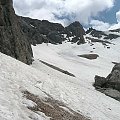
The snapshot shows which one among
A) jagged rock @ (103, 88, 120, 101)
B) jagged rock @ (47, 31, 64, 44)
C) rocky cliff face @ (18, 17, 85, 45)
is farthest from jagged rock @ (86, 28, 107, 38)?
jagged rock @ (103, 88, 120, 101)

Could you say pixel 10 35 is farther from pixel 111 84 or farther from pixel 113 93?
pixel 113 93

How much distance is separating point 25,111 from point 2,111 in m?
1.53

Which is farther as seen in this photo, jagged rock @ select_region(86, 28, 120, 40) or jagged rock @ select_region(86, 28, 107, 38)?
jagged rock @ select_region(86, 28, 107, 38)

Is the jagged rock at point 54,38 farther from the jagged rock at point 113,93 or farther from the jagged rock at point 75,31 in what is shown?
the jagged rock at point 113,93

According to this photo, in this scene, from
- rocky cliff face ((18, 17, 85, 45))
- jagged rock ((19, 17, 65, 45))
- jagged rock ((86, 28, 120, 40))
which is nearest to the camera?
jagged rock ((19, 17, 65, 45))

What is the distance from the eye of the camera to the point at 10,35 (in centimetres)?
4222

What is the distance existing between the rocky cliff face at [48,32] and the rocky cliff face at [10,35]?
56.7 meters

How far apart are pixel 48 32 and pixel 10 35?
108m

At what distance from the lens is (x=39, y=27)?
500 feet

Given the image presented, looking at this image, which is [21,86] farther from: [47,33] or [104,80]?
[47,33]

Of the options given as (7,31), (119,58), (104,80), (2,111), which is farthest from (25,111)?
(119,58)

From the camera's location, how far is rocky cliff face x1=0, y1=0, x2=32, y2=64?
40.1 metres

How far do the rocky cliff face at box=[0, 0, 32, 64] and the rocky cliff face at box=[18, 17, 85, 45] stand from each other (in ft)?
A: 186

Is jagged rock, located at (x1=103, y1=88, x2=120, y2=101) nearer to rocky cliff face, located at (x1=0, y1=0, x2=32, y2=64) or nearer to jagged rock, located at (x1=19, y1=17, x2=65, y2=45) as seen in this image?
rocky cliff face, located at (x1=0, y1=0, x2=32, y2=64)
